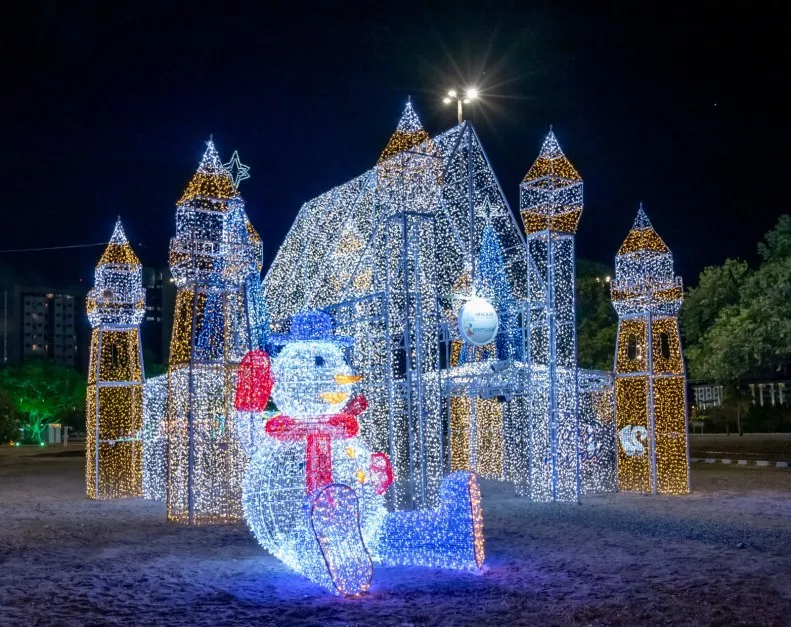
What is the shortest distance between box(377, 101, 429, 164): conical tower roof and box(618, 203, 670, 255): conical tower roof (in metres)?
5.12

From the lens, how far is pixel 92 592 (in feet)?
26.3

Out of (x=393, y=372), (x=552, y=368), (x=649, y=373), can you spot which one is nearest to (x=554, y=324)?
(x=552, y=368)

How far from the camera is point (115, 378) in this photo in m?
17.1

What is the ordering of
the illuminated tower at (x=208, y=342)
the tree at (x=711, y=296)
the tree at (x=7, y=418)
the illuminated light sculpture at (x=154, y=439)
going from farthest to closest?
1. the tree at (x=7, y=418)
2. the tree at (x=711, y=296)
3. the illuminated light sculpture at (x=154, y=439)
4. the illuminated tower at (x=208, y=342)

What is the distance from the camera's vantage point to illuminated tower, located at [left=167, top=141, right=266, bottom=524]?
504 inches

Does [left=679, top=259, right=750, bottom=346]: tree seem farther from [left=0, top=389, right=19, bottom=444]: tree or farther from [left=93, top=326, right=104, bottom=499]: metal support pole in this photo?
[left=0, top=389, right=19, bottom=444]: tree

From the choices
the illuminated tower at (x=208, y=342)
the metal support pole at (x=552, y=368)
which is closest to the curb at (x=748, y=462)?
the metal support pole at (x=552, y=368)

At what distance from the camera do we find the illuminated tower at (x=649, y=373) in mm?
15773

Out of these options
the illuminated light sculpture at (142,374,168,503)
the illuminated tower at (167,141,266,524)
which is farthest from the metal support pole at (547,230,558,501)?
the illuminated light sculpture at (142,374,168,503)

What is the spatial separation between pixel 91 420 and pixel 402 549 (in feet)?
34.3

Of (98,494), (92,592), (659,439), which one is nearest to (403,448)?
(659,439)

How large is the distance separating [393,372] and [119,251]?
609 centimetres

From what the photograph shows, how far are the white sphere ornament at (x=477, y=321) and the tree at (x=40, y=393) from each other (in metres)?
40.7

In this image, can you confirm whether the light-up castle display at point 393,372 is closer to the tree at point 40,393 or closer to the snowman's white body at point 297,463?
the snowman's white body at point 297,463
